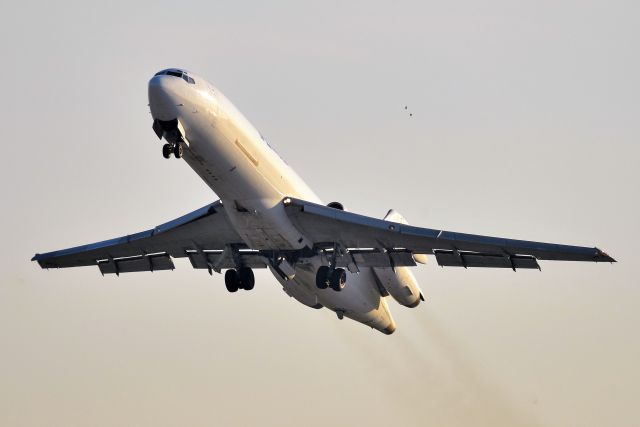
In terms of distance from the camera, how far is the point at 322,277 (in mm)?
49406

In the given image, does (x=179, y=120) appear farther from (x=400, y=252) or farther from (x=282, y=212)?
(x=400, y=252)

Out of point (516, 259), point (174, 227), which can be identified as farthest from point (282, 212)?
point (516, 259)

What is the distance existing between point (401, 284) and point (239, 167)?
12.0m

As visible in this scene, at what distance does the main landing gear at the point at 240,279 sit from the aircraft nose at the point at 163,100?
11.5 metres

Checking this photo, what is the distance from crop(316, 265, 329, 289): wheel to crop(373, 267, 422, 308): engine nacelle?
4.36 metres

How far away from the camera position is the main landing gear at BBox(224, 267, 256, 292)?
171 ft

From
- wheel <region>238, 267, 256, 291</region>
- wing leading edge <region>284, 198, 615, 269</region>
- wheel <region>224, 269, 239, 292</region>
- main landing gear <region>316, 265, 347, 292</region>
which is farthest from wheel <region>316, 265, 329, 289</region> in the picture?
wheel <region>224, 269, 239, 292</region>

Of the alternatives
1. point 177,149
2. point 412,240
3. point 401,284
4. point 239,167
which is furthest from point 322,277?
point 177,149

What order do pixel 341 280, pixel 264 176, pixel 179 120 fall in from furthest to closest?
pixel 341 280
pixel 264 176
pixel 179 120

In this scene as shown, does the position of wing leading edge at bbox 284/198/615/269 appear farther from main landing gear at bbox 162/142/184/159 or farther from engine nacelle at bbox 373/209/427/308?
main landing gear at bbox 162/142/184/159

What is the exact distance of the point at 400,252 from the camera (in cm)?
5044

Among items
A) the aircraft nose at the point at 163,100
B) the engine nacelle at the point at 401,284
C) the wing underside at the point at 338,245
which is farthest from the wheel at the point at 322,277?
the aircraft nose at the point at 163,100

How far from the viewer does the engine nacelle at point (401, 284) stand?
5300 centimetres

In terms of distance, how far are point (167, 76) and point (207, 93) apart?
1692mm
